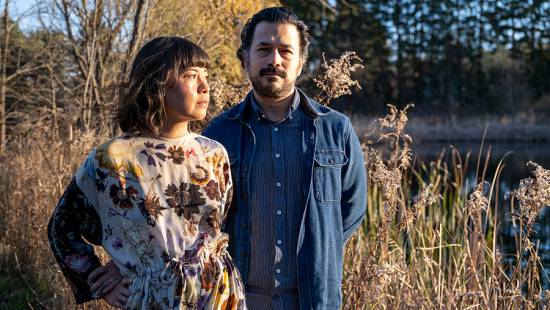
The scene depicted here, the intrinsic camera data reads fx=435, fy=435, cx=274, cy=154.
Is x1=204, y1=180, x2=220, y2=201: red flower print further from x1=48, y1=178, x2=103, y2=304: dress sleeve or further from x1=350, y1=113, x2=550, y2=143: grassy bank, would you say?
x1=350, y1=113, x2=550, y2=143: grassy bank

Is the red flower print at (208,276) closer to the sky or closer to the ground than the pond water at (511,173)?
closer to the sky

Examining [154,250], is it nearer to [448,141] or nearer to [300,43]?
[300,43]

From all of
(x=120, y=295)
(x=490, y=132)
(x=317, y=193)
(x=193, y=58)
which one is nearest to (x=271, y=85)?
(x=193, y=58)

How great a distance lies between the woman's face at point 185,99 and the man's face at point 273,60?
0.30m

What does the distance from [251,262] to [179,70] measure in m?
0.74

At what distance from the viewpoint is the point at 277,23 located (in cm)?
171

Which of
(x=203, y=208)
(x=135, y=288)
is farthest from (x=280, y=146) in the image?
(x=135, y=288)

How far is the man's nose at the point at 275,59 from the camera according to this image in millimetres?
1650

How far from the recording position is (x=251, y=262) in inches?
64.1

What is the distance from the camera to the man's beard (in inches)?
65.3

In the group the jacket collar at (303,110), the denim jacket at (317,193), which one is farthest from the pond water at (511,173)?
the jacket collar at (303,110)

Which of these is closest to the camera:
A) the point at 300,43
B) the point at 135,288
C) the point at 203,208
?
the point at 135,288

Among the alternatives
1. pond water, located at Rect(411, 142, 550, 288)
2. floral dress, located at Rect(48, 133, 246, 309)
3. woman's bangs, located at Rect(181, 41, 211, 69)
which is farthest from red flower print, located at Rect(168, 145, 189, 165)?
pond water, located at Rect(411, 142, 550, 288)

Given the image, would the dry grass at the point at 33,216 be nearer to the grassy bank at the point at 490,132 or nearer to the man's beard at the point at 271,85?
the man's beard at the point at 271,85
